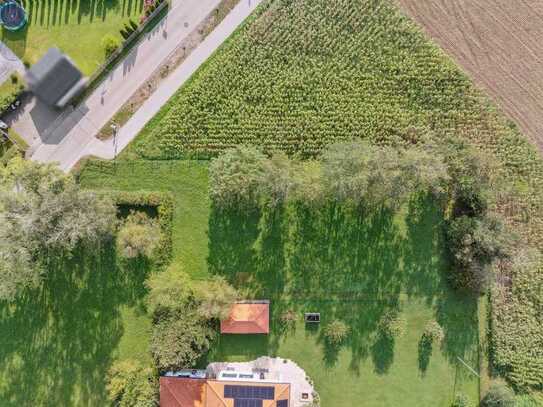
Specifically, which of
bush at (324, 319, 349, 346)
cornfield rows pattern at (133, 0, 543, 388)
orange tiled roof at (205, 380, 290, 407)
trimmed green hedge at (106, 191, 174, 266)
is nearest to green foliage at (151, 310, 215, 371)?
orange tiled roof at (205, 380, 290, 407)

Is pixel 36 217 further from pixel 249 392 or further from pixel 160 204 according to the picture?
pixel 249 392

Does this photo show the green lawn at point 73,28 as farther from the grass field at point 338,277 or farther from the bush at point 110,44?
the grass field at point 338,277

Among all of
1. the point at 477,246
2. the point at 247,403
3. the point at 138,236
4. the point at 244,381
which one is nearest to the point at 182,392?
the point at 244,381

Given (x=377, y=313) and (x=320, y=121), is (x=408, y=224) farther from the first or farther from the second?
(x=320, y=121)

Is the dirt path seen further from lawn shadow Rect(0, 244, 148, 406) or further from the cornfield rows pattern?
lawn shadow Rect(0, 244, 148, 406)

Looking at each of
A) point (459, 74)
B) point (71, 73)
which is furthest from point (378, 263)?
point (71, 73)
